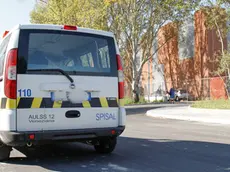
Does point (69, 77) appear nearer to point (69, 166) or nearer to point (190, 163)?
point (69, 166)

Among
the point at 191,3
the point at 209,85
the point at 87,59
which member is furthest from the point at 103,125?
the point at 209,85

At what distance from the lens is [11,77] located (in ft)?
18.6

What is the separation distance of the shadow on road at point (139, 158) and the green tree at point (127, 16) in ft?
77.9

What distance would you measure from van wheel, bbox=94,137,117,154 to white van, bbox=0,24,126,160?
0.70ft

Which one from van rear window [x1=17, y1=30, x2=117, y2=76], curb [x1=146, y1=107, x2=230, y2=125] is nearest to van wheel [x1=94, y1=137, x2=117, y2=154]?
van rear window [x1=17, y1=30, x2=117, y2=76]

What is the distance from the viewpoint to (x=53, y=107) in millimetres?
5910

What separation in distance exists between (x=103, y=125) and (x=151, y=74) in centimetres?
3943

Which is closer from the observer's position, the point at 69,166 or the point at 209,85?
the point at 69,166

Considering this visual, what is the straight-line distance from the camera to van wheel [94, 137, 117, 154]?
6910mm

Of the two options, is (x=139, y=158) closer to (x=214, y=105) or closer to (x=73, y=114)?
(x=73, y=114)

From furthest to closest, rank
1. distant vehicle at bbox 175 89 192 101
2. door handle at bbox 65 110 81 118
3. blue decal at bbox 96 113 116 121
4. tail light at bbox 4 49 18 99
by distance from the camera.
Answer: distant vehicle at bbox 175 89 192 101 < blue decal at bbox 96 113 116 121 < door handle at bbox 65 110 81 118 < tail light at bbox 4 49 18 99

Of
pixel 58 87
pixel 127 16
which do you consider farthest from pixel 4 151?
pixel 127 16

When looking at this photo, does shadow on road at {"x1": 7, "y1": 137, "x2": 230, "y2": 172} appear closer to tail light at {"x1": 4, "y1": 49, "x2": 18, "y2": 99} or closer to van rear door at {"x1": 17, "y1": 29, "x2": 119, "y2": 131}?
van rear door at {"x1": 17, "y1": 29, "x2": 119, "y2": 131}

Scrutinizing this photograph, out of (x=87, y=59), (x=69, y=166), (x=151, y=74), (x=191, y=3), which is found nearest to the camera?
(x=69, y=166)
